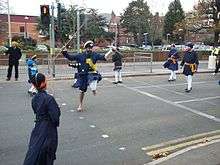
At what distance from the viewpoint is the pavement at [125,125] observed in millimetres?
7383

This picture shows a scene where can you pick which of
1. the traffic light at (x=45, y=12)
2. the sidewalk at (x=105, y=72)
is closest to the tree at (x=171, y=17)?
the sidewalk at (x=105, y=72)

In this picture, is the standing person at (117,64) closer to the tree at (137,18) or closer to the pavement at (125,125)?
the pavement at (125,125)

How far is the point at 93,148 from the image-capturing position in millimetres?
7914

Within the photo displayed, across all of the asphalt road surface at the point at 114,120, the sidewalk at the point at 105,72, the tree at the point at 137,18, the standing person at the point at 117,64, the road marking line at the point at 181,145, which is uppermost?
the tree at the point at 137,18

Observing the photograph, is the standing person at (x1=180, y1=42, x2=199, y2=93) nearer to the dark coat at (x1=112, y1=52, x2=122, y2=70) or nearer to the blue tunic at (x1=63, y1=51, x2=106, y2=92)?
the dark coat at (x1=112, y1=52, x2=122, y2=70)

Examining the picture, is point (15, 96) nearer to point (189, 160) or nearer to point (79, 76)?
point (79, 76)

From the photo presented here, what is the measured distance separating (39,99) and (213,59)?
2057 cm

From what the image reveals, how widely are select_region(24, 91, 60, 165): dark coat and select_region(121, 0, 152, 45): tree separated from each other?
54833 mm

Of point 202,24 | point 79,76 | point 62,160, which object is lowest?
point 62,160

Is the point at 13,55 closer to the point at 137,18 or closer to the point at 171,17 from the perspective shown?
the point at 137,18

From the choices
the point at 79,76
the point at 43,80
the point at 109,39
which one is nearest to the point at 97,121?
the point at 79,76

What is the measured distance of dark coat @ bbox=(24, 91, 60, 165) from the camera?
5.56 m

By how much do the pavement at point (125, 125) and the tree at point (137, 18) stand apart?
4495 cm

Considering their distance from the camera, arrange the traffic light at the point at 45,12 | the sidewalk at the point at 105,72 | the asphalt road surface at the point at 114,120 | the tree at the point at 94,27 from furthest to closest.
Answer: the tree at the point at 94,27, the sidewalk at the point at 105,72, the traffic light at the point at 45,12, the asphalt road surface at the point at 114,120
